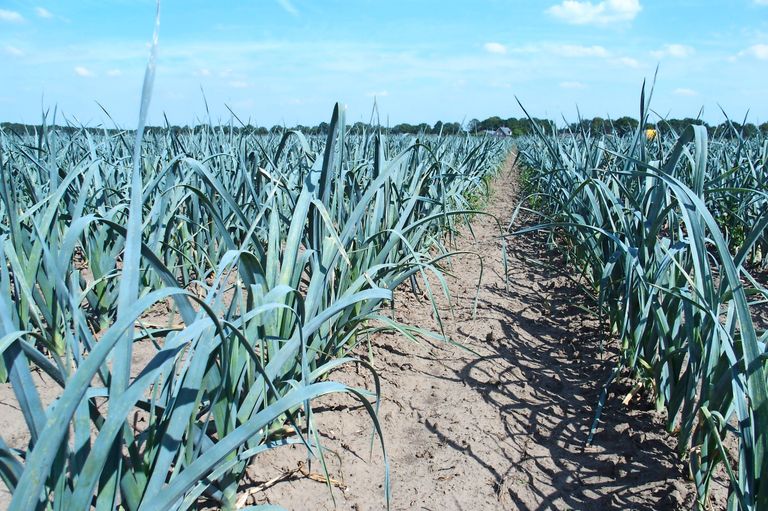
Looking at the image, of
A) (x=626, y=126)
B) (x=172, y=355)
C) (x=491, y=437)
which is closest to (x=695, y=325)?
(x=491, y=437)

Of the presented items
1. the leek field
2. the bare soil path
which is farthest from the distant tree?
the leek field

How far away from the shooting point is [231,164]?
3295 mm

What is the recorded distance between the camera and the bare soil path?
56.4 inches

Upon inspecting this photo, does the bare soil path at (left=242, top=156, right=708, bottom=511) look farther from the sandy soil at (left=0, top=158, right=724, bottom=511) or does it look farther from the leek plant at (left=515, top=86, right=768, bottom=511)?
the leek plant at (left=515, top=86, right=768, bottom=511)

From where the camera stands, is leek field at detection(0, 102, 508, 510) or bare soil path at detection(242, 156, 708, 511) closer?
leek field at detection(0, 102, 508, 510)

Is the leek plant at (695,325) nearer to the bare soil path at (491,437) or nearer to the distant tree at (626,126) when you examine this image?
the bare soil path at (491,437)

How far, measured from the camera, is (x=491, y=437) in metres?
1.70

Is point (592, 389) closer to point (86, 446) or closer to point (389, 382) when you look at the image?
point (389, 382)

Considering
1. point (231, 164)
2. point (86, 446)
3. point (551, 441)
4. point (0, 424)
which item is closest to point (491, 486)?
point (551, 441)

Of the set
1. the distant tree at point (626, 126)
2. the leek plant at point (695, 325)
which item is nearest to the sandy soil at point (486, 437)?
the leek plant at point (695, 325)

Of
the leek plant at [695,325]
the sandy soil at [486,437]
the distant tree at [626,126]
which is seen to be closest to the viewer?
the leek plant at [695,325]

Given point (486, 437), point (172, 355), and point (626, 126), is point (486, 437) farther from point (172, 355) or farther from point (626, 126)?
point (626, 126)

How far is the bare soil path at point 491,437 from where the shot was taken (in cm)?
143

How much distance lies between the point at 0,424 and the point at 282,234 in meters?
1.45
